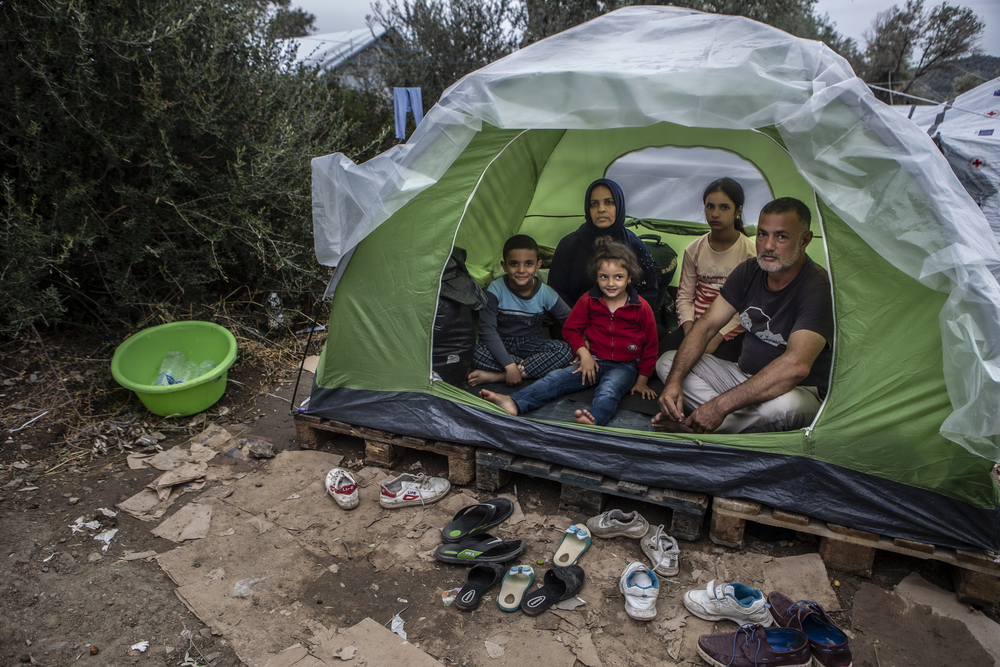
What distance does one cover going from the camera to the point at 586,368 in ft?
10.00

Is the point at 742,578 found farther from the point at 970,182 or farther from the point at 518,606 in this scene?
the point at 970,182

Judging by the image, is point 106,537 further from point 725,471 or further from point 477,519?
point 725,471

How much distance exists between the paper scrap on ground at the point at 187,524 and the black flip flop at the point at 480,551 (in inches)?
41.1

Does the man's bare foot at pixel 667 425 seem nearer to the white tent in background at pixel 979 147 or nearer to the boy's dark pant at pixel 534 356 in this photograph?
the boy's dark pant at pixel 534 356

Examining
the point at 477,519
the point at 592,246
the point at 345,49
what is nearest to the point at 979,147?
the point at 592,246

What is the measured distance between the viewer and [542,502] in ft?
8.79

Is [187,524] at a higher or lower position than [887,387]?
lower

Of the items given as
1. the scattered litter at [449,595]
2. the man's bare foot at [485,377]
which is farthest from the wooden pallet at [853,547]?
the man's bare foot at [485,377]

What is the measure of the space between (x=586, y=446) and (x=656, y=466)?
0.29m

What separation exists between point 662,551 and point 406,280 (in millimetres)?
1597

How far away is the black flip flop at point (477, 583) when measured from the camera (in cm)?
211

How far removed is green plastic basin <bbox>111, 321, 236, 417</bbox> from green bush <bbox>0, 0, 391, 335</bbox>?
42 centimetres

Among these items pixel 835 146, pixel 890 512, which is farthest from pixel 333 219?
pixel 890 512

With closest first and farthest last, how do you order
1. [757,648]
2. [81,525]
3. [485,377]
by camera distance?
1. [757,648]
2. [81,525]
3. [485,377]
